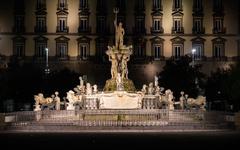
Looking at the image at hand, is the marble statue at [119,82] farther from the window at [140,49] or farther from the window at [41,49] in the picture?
the window at [41,49]

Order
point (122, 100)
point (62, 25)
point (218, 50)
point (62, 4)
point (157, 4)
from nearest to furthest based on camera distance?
point (122, 100) → point (62, 25) → point (62, 4) → point (218, 50) → point (157, 4)

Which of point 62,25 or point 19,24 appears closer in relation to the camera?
point 19,24

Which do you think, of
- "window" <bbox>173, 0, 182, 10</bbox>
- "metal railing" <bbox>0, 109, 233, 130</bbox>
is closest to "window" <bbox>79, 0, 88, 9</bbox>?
"window" <bbox>173, 0, 182, 10</bbox>

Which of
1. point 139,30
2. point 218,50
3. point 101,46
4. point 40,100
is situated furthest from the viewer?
point 218,50

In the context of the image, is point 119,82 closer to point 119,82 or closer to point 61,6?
point 119,82

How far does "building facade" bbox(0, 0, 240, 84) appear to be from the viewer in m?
115

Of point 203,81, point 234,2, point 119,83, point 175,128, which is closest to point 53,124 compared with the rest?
point 175,128

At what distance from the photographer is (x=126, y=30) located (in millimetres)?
116938

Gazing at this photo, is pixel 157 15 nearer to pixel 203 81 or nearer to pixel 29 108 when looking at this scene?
pixel 203 81

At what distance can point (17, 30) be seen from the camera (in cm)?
11550

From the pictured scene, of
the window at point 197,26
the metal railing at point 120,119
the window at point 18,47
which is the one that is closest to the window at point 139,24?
the window at point 197,26

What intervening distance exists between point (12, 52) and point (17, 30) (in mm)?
3668

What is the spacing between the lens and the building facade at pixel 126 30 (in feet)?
378

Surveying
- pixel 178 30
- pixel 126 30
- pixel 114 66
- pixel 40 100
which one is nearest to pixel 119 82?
pixel 114 66
